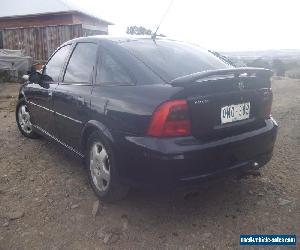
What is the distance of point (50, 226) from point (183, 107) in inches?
66.4

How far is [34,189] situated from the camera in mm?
4211

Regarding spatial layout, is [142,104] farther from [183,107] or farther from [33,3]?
[33,3]

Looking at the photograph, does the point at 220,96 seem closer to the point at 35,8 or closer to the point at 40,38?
the point at 40,38

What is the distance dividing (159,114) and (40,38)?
17328 mm

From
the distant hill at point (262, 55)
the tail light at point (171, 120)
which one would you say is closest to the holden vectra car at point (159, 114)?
the tail light at point (171, 120)

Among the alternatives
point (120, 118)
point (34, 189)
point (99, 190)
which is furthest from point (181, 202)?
point (34, 189)

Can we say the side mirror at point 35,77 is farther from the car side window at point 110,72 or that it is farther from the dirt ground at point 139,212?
the car side window at point 110,72

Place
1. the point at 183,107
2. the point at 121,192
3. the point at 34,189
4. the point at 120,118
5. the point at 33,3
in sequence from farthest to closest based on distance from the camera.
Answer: the point at 33,3 → the point at 34,189 → the point at 121,192 → the point at 120,118 → the point at 183,107

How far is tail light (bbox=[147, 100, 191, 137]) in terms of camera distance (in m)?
2.98

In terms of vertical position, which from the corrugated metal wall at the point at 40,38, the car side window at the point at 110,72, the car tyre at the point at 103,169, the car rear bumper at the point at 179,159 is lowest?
the corrugated metal wall at the point at 40,38

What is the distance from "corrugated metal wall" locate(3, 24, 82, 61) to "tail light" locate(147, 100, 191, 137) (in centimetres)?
1549

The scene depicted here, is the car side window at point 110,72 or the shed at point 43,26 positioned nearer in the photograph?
the car side window at point 110,72

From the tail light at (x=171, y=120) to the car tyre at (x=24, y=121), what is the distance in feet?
11.0

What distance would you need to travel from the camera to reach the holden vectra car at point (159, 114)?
9.87ft
